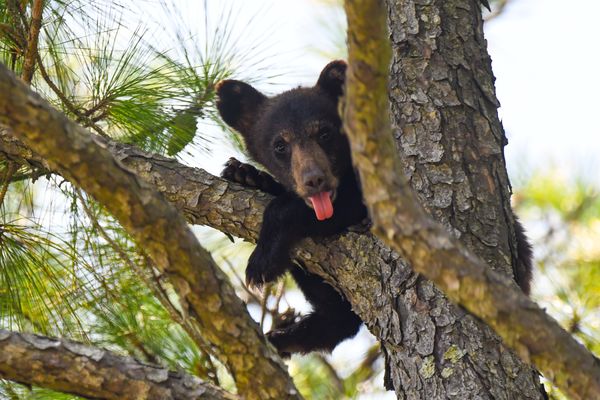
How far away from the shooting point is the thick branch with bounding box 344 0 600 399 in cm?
219

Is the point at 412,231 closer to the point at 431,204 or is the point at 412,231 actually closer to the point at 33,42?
the point at 431,204

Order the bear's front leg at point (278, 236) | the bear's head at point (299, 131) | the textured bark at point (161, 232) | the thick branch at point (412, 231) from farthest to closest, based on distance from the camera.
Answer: the bear's head at point (299, 131), the bear's front leg at point (278, 236), the textured bark at point (161, 232), the thick branch at point (412, 231)

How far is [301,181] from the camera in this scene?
462 centimetres

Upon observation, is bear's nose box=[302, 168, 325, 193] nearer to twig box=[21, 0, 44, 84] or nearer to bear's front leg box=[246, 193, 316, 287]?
bear's front leg box=[246, 193, 316, 287]

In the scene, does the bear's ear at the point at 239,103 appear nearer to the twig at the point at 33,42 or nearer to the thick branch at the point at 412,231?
the twig at the point at 33,42

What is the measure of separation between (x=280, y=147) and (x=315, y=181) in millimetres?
763

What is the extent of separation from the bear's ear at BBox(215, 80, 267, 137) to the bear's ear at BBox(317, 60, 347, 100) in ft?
1.58

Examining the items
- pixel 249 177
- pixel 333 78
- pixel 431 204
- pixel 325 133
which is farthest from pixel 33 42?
pixel 431 204

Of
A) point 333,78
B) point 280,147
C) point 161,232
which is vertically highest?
point 333,78

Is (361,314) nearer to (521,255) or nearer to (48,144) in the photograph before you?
(521,255)

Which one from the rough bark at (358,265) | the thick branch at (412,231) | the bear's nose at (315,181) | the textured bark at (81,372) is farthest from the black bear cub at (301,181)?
the thick branch at (412,231)

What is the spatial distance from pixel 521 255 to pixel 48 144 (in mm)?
3133

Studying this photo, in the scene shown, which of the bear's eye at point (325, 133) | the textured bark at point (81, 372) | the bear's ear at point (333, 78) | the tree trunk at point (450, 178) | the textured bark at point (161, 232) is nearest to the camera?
the textured bark at point (161, 232)

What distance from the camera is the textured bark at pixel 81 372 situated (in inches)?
103
